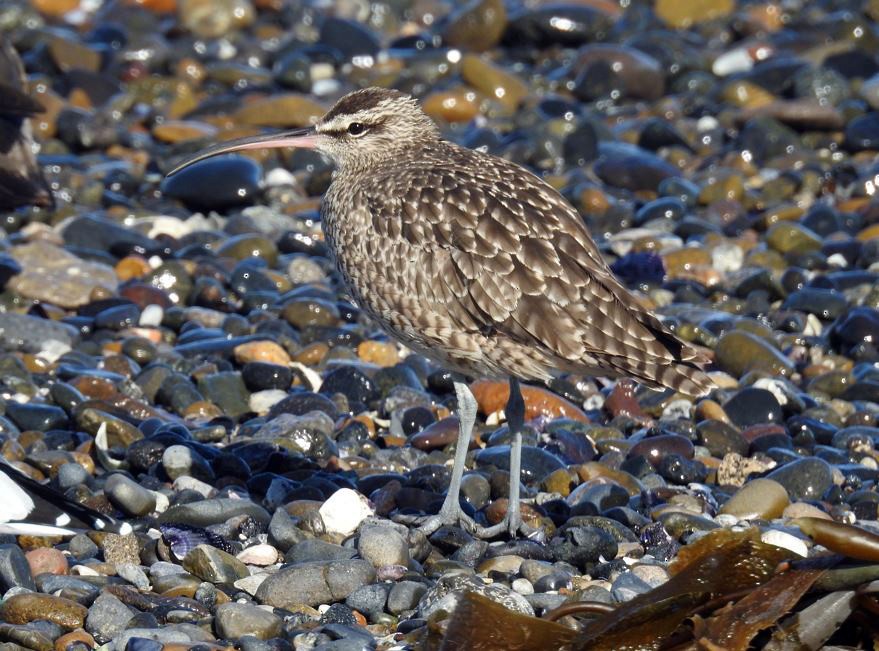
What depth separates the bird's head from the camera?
7.88m

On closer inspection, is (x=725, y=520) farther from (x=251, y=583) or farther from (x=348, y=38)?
(x=348, y=38)

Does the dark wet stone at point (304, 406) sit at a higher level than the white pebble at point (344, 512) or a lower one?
lower

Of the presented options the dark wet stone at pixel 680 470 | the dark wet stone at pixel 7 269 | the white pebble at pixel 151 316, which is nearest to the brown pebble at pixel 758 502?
the dark wet stone at pixel 680 470

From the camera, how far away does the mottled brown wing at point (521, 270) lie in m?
6.63

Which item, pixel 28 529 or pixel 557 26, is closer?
pixel 28 529

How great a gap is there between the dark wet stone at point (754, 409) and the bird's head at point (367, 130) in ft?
8.35

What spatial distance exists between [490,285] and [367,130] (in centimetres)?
158

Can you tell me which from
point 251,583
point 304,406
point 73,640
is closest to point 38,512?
point 73,640

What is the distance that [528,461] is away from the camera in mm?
7922

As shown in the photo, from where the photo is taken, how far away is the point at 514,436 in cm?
715

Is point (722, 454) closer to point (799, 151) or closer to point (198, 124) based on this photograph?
point (799, 151)

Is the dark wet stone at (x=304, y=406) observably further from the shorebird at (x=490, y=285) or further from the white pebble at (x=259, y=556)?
the white pebble at (x=259, y=556)

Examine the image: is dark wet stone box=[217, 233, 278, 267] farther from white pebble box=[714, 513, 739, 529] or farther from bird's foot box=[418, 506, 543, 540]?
white pebble box=[714, 513, 739, 529]

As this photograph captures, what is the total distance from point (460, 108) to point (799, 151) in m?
3.59
